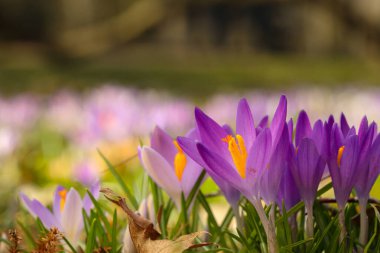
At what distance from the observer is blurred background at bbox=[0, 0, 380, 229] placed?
2705 millimetres

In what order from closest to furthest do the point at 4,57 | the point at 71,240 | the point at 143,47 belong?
the point at 71,240
the point at 4,57
the point at 143,47

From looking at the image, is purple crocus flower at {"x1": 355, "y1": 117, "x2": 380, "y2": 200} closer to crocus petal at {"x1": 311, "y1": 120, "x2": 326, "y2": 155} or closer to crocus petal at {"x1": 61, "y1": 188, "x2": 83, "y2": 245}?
crocus petal at {"x1": 311, "y1": 120, "x2": 326, "y2": 155}

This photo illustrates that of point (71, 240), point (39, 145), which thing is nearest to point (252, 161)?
point (71, 240)

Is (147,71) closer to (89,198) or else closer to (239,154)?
(89,198)

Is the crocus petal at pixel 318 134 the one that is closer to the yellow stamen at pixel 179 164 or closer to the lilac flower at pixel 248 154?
the lilac flower at pixel 248 154

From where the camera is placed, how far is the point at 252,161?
2.48 ft

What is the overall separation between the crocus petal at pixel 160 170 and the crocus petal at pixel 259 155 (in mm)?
168

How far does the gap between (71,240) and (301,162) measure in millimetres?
351

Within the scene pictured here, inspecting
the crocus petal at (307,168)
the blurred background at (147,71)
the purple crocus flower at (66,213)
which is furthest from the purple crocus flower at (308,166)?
the blurred background at (147,71)

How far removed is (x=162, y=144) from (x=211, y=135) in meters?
0.19

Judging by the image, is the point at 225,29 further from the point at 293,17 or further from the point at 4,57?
the point at 4,57

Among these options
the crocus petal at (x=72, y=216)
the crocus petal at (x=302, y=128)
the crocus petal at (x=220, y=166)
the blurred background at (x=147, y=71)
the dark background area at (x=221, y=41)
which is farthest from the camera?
the dark background area at (x=221, y=41)

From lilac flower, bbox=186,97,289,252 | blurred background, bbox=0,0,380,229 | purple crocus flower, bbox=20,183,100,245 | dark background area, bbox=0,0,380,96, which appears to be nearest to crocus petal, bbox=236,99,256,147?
lilac flower, bbox=186,97,289,252

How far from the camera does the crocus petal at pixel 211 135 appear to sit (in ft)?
2.54
